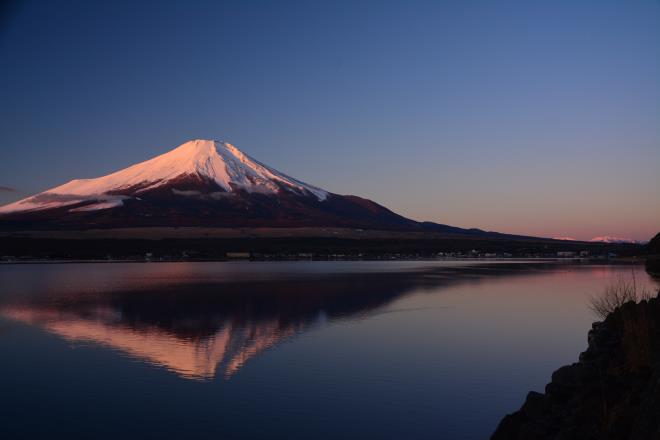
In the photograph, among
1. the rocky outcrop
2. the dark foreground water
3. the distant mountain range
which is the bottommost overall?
the dark foreground water

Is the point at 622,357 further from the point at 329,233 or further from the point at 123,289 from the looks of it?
the point at 329,233

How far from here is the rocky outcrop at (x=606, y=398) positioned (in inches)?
229

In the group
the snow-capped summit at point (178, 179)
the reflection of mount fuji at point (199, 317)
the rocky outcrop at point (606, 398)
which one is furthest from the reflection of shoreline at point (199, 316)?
the snow-capped summit at point (178, 179)

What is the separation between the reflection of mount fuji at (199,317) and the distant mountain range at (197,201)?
3622 inches

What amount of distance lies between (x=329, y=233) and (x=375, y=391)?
4239 inches

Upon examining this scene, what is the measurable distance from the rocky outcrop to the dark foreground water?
1.05 m

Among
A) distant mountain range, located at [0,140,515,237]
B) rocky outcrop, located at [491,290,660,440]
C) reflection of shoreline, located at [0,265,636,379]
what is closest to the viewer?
rocky outcrop, located at [491,290,660,440]

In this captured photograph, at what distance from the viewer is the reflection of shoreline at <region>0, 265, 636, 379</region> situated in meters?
14.3

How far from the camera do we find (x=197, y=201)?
142 m

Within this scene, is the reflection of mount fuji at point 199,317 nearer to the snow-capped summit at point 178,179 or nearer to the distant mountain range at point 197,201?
the distant mountain range at point 197,201

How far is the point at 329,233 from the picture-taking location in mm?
118500

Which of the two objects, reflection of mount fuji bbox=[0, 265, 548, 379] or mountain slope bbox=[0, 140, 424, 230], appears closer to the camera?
reflection of mount fuji bbox=[0, 265, 548, 379]

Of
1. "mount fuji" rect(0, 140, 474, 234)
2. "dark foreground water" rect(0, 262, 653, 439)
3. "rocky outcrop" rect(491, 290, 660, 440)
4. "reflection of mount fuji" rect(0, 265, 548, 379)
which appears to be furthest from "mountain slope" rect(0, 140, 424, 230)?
"rocky outcrop" rect(491, 290, 660, 440)

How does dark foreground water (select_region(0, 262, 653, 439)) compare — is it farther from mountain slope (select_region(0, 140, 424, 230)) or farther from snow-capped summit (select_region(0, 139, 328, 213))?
snow-capped summit (select_region(0, 139, 328, 213))
